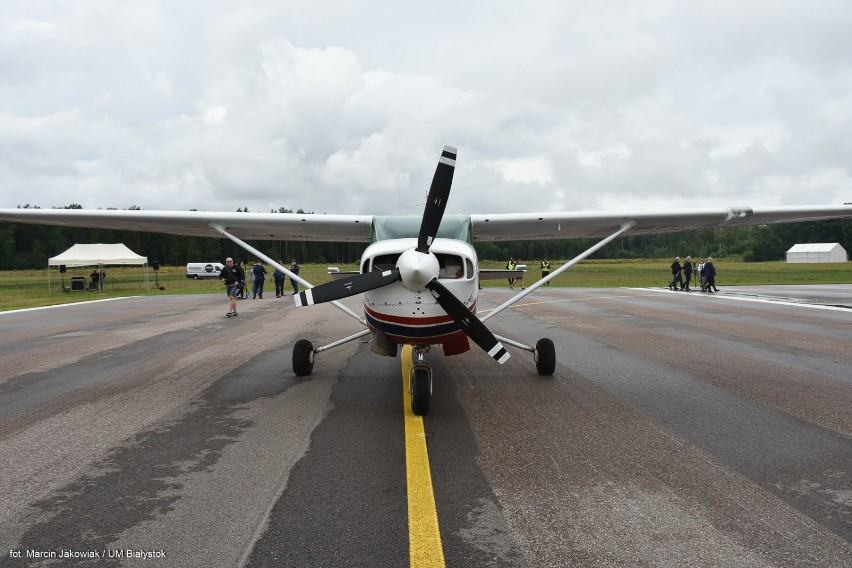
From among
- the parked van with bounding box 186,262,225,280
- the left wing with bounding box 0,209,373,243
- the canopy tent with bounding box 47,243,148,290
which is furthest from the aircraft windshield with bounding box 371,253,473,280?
the parked van with bounding box 186,262,225,280

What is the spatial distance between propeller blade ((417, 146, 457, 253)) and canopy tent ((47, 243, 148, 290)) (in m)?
31.4

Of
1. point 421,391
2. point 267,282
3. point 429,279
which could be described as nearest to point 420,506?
point 421,391

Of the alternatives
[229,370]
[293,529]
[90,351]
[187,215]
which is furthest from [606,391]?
[90,351]

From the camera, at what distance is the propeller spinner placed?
5336 millimetres

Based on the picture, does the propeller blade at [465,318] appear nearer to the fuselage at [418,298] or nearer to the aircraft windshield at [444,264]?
the fuselage at [418,298]

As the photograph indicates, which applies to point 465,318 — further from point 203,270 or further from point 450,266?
point 203,270

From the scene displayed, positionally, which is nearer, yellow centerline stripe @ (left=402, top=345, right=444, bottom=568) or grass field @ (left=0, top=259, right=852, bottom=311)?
yellow centerline stripe @ (left=402, top=345, right=444, bottom=568)

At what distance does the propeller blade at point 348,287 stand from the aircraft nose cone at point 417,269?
125 mm

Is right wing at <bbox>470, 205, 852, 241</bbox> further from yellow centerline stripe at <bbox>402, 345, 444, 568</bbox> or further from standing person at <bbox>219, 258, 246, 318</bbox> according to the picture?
standing person at <bbox>219, 258, 246, 318</bbox>

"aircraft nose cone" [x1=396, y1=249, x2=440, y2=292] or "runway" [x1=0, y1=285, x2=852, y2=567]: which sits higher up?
"aircraft nose cone" [x1=396, y1=249, x2=440, y2=292]

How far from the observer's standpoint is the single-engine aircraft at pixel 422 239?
217 inches

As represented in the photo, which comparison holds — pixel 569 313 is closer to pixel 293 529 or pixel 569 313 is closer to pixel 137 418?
pixel 137 418

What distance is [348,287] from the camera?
5.62 metres

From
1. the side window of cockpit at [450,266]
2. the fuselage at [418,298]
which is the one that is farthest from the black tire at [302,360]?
the side window of cockpit at [450,266]
